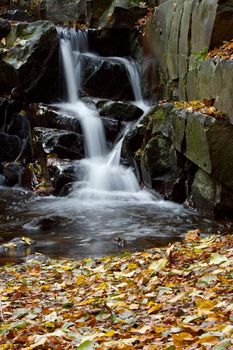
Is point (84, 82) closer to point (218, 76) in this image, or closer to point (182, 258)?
point (218, 76)

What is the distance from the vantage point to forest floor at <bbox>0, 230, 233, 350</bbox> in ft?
9.82

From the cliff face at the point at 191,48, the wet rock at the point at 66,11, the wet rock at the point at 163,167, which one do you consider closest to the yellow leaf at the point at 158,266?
the cliff face at the point at 191,48

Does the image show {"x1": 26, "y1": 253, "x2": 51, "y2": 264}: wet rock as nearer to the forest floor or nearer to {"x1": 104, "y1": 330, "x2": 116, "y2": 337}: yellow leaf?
the forest floor

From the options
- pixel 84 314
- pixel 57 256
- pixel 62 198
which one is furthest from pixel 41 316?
pixel 62 198

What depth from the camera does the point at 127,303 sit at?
4016 millimetres

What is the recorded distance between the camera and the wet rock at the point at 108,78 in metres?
16.4

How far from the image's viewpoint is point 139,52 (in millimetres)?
16484

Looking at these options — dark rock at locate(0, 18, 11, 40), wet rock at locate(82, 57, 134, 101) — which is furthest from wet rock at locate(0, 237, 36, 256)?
dark rock at locate(0, 18, 11, 40)

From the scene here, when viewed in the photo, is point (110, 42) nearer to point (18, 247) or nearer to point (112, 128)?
point (112, 128)

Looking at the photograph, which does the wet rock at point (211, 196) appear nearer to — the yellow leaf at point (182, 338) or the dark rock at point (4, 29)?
the yellow leaf at point (182, 338)

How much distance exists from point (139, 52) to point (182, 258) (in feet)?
40.1

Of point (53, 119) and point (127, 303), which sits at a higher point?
point (53, 119)

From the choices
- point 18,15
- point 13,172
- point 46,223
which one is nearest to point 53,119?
point 13,172

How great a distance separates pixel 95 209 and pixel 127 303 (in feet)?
23.8
